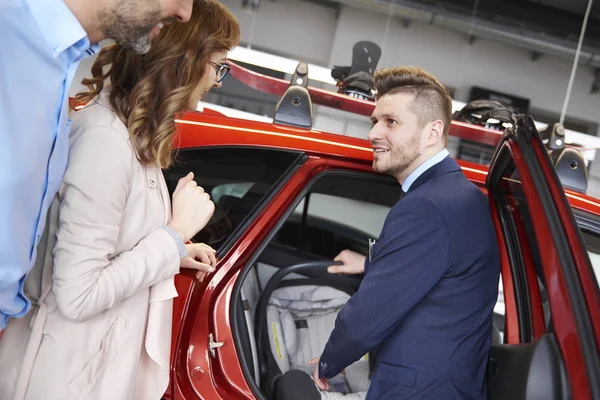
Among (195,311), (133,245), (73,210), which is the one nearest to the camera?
(73,210)

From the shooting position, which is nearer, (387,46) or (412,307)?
(412,307)

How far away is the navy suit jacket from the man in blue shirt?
2.67ft

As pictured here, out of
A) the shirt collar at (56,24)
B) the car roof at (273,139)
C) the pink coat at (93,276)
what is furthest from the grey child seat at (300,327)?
the shirt collar at (56,24)

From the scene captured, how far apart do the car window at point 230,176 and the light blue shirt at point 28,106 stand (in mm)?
761

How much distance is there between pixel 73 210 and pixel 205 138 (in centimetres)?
79

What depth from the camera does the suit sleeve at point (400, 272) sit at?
A: 4.73ft

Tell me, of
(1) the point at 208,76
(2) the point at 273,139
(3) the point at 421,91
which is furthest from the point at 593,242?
(1) the point at 208,76

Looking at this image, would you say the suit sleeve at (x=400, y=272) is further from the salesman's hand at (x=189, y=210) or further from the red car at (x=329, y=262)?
the salesman's hand at (x=189, y=210)

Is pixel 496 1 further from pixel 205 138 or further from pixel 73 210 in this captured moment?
pixel 73 210

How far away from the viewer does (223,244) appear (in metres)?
1.74

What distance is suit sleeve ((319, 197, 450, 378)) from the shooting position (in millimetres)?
1440

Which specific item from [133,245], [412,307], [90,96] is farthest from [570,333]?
[90,96]

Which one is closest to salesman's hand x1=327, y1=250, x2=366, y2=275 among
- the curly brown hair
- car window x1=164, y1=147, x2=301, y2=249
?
car window x1=164, y1=147, x2=301, y2=249

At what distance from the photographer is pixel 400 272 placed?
4.76ft
